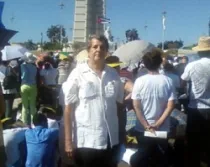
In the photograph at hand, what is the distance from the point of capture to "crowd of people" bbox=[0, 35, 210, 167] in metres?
3.93

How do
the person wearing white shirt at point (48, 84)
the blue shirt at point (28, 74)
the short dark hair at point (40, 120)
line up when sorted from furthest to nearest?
the person wearing white shirt at point (48, 84) → the blue shirt at point (28, 74) → the short dark hair at point (40, 120)

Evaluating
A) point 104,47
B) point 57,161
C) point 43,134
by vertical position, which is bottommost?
point 57,161

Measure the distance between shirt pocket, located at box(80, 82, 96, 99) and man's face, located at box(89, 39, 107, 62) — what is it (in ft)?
0.77

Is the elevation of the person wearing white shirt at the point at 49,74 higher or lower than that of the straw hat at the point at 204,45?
lower

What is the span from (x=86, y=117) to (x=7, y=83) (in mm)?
5816

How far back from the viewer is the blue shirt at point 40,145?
499 cm

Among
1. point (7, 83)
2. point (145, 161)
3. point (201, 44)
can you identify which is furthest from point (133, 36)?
point (145, 161)

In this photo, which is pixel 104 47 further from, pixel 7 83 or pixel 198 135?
pixel 7 83

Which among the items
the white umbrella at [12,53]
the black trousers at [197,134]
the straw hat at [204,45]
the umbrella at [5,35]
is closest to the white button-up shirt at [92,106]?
the umbrella at [5,35]

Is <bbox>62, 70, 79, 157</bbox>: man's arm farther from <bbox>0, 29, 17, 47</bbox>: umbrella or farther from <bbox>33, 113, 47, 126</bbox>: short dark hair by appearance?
<bbox>33, 113, 47, 126</bbox>: short dark hair

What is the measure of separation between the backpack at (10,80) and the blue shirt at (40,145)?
14.8 feet

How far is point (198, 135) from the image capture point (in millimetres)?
5578

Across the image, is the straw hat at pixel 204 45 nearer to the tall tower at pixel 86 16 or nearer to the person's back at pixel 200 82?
the person's back at pixel 200 82

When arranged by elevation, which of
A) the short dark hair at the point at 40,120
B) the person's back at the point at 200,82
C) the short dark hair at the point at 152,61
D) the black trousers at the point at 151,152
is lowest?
the black trousers at the point at 151,152
